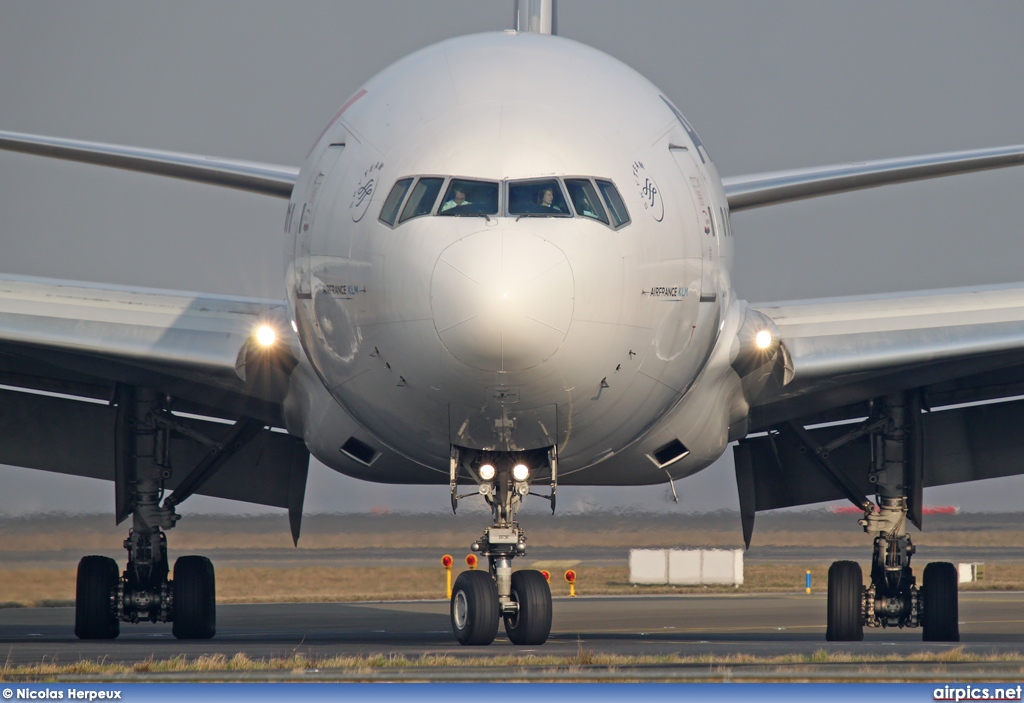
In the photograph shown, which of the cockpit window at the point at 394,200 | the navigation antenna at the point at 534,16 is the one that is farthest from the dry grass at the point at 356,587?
the cockpit window at the point at 394,200

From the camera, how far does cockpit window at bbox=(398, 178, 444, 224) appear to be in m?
10.9

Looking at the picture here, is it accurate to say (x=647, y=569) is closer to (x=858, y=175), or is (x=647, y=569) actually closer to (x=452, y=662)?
(x=858, y=175)

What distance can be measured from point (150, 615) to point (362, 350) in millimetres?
6444

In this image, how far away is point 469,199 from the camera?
10.9 metres

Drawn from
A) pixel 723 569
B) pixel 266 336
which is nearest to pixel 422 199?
pixel 266 336

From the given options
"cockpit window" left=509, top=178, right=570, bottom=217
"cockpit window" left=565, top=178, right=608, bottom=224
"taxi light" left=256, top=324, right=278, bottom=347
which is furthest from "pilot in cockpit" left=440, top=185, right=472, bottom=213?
"taxi light" left=256, top=324, right=278, bottom=347

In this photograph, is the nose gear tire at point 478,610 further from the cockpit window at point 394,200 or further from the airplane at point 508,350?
the cockpit window at point 394,200

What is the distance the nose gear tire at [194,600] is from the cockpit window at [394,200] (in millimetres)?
6652

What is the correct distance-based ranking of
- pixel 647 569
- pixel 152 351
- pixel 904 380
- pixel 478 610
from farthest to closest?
pixel 647 569 → pixel 904 380 → pixel 152 351 → pixel 478 610

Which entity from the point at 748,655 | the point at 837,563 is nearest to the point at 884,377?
the point at 837,563

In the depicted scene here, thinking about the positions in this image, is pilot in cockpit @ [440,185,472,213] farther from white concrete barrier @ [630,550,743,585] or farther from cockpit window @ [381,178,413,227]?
white concrete barrier @ [630,550,743,585]

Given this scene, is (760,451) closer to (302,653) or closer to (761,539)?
(302,653)

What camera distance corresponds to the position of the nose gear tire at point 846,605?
15930 millimetres

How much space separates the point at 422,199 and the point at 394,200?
0.96 feet
